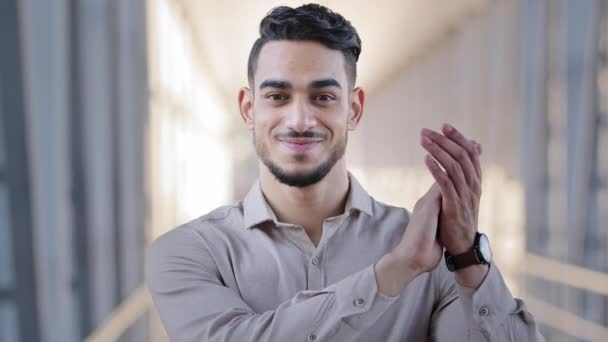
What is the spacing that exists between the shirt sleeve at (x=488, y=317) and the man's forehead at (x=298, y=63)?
403 mm

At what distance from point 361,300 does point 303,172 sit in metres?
0.22

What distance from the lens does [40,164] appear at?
2.39m

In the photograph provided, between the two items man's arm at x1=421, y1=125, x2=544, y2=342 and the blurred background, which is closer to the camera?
man's arm at x1=421, y1=125, x2=544, y2=342

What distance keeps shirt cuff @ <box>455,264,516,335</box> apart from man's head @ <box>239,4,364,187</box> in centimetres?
31

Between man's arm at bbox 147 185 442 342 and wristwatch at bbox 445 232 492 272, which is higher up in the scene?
wristwatch at bbox 445 232 492 272

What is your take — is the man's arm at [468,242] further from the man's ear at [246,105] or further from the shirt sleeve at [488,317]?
the man's ear at [246,105]

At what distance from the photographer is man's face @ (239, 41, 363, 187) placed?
3.38 feet

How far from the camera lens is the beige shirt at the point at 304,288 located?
3.43ft

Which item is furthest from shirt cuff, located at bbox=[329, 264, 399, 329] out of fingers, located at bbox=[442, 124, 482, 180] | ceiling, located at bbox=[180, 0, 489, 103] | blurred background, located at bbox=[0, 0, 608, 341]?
ceiling, located at bbox=[180, 0, 489, 103]

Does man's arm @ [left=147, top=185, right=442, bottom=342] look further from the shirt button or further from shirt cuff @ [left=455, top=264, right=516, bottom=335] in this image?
shirt cuff @ [left=455, top=264, right=516, bottom=335]

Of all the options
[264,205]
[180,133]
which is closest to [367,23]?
[180,133]

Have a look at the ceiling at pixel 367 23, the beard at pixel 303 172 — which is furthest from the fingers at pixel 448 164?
the ceiling at pixel 367 23

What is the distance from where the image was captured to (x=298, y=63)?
1.04 m

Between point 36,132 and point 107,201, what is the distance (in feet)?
4.55
